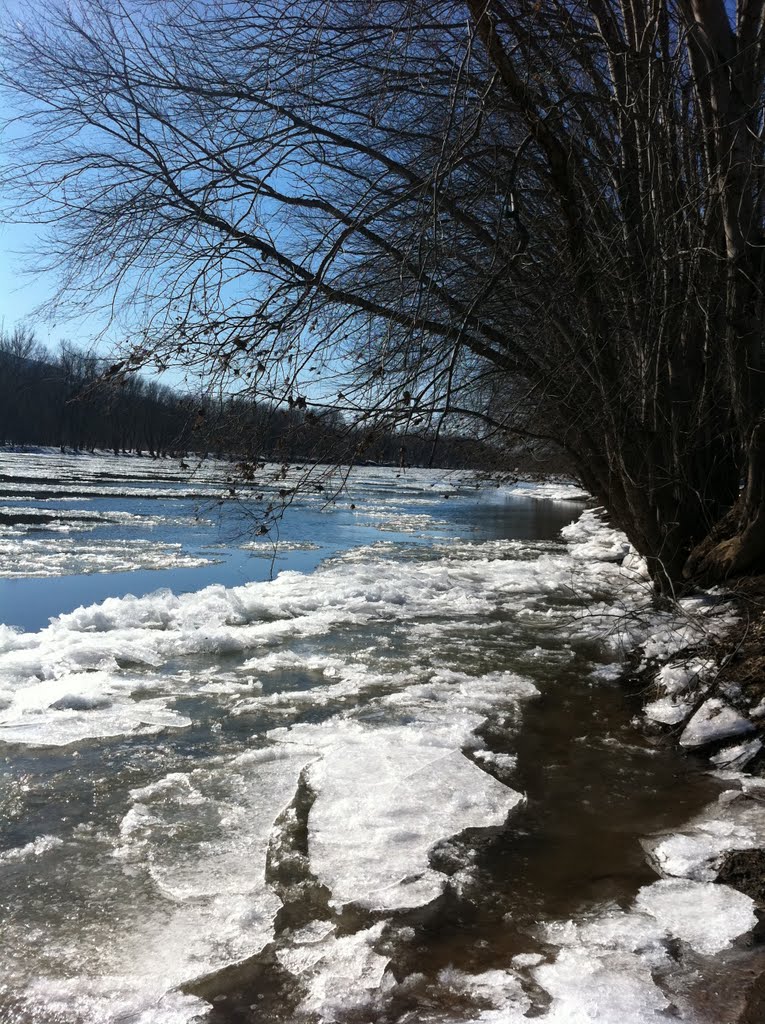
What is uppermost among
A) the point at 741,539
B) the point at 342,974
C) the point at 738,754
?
the point at 741,539

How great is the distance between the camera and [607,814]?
4.25m

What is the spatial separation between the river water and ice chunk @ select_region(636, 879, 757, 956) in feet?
0.05

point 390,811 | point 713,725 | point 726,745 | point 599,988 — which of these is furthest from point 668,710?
point 599,988

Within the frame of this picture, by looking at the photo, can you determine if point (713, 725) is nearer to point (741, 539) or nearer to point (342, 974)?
point (741, 539)

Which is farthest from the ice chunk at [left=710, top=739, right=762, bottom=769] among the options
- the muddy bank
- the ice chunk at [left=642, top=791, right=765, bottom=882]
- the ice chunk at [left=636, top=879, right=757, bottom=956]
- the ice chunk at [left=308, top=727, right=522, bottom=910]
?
the ice chunk at [left=636, top=879, right=757, bottom=956]

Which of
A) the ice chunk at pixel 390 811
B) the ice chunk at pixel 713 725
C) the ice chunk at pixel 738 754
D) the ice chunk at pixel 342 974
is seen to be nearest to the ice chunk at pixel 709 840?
the ice chunk at pixel 738 754

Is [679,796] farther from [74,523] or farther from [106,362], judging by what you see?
[74,523]

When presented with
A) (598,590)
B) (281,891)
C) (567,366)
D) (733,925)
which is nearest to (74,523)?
(598,590)

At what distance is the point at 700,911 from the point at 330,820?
1893 mm

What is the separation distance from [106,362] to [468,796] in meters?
3.31

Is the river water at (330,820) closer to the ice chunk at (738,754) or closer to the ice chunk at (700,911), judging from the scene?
the ice chunk at (700,911)

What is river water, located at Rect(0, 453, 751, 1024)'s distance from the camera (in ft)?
9.14

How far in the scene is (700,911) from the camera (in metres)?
3.20

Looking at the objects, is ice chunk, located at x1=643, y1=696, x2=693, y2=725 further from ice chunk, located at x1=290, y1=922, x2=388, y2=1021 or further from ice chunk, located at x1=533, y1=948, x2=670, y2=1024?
ice chunk, located at x1=290, y1=922, x2=388, y2=1021
